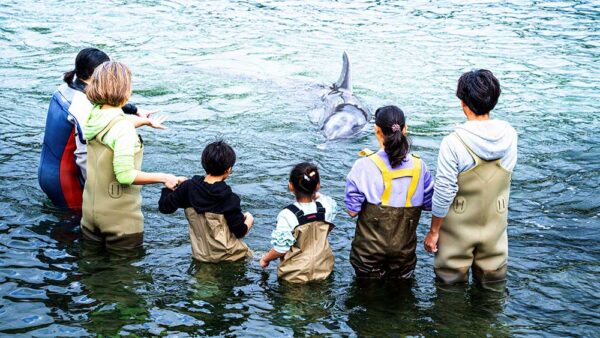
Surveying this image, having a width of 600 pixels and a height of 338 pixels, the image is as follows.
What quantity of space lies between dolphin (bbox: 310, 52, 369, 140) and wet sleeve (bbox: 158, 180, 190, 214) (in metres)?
4.20

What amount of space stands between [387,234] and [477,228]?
2.12 ft

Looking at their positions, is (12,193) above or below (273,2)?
below

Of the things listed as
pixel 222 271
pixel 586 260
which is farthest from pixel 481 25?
pixel 222 271

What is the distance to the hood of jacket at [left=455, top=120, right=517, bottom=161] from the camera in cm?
513

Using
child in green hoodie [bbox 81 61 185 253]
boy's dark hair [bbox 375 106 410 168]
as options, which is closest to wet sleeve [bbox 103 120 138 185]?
child in green hoodie [bbox 81 61 185 253]

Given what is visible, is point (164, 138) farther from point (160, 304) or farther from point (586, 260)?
point (586, 260)

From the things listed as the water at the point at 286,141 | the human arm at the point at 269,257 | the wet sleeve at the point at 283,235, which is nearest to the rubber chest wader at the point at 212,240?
the water at the point at 286,141

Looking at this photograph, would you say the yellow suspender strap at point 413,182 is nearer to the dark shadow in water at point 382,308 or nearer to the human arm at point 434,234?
the human arm at point 434,234

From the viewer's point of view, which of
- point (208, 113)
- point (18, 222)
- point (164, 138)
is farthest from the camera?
point (208, 113)

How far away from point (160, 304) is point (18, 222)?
6.92ft

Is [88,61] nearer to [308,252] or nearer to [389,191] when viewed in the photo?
[308,252]

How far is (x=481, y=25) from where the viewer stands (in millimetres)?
16578

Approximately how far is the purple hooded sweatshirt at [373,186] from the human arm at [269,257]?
63 cm

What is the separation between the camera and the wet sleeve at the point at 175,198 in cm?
559
